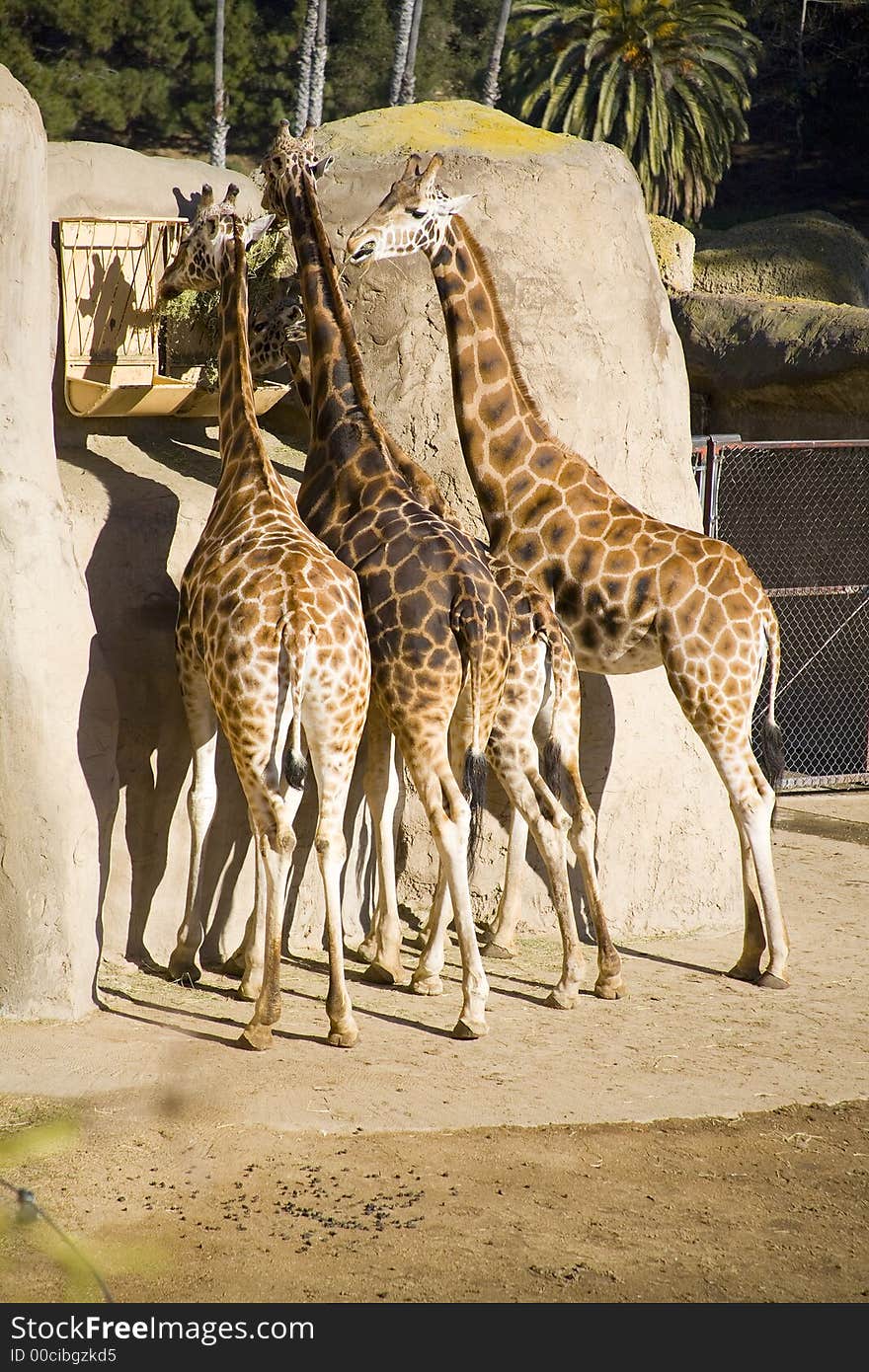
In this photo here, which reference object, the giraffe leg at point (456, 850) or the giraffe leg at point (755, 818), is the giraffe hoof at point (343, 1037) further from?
the giraffe leg at point (755, 818)

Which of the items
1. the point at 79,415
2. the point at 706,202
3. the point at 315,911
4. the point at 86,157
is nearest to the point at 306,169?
the point at 86,157

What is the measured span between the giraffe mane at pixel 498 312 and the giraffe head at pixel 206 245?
872 mm

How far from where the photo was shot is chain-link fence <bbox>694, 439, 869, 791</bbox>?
11469 millimetres

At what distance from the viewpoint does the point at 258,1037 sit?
5270 mm

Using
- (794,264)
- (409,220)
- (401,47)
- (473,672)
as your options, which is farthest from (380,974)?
(401,47)

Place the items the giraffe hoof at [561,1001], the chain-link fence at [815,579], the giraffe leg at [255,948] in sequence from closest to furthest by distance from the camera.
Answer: the giraffe leg at [255,948] < the giraffe hoof at [561,1001] < the chain-link fence at [815,579]

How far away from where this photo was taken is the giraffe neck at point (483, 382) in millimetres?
6547

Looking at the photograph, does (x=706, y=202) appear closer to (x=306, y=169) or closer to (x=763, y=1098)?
(x=306, y=169)

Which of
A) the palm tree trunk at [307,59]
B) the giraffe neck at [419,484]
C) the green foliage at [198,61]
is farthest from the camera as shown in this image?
the palm tree trunk at [307,59]

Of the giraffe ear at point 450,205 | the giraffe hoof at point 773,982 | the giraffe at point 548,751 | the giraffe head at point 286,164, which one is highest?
the giraffe head at point 286,164

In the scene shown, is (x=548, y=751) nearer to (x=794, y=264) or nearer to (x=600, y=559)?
(x=600, y=559)

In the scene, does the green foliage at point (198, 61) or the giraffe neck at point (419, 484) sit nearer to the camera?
the giraffe neck at point (419, 484)

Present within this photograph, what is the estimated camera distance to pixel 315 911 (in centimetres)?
658

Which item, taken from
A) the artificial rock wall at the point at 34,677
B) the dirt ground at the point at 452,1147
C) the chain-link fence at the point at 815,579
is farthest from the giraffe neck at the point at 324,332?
the chain-link fence at the point at 815,579
